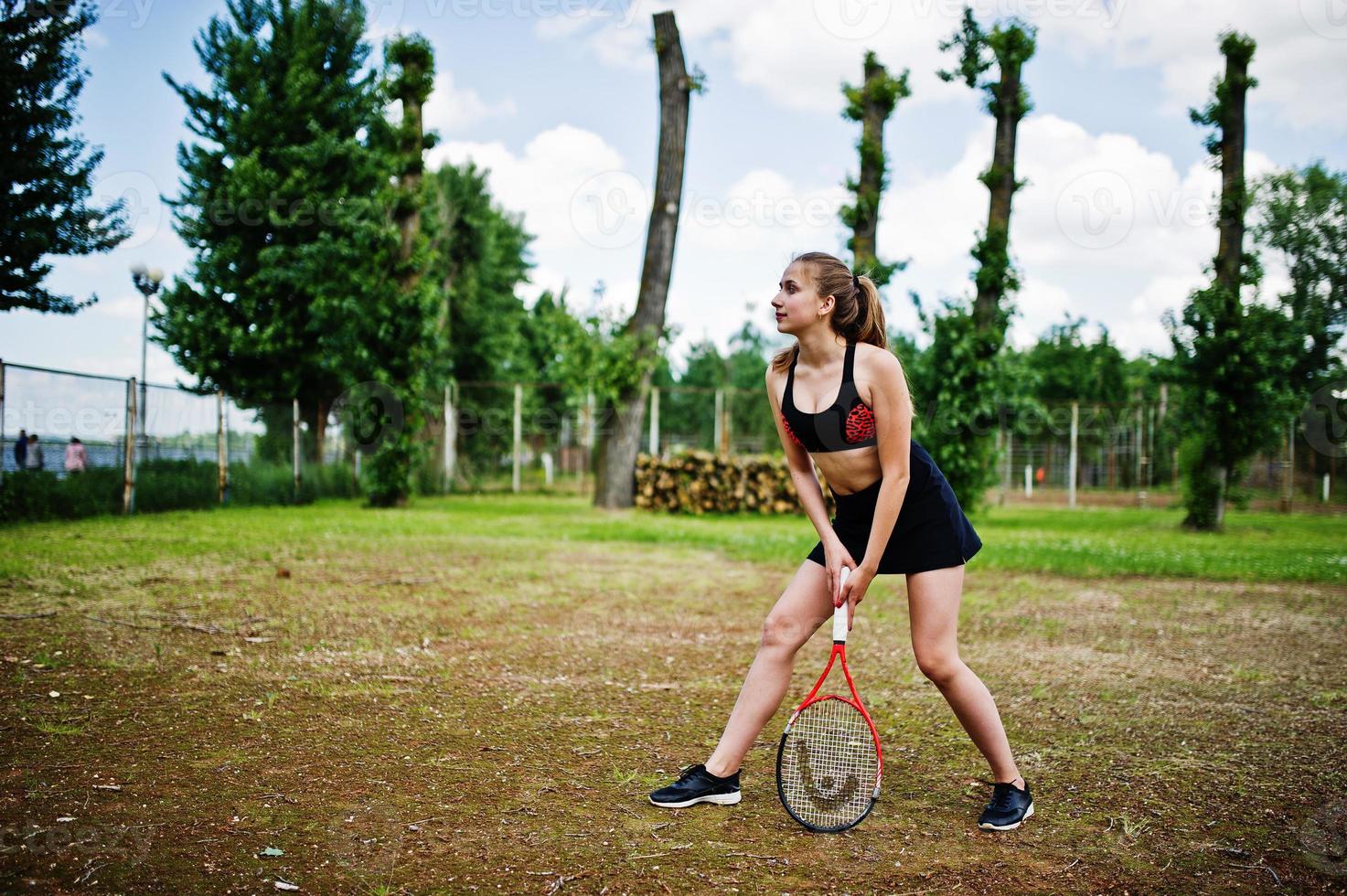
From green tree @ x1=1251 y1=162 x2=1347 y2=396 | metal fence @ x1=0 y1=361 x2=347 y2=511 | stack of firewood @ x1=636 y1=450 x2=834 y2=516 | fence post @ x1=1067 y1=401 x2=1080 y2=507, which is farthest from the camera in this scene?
green tree @ x1=1251 y1=162 x2=1347 y2=396

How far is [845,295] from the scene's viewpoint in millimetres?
3715

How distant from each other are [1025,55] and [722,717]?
19.3m

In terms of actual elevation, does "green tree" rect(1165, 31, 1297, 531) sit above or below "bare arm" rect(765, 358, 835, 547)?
above

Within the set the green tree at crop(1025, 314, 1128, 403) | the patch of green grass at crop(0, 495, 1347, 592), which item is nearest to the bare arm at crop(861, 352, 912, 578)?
the patch of green grass at crop(0, 495, 1347, 592)

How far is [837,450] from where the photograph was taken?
368 cm

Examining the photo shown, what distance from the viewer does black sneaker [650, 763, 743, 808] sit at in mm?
3783

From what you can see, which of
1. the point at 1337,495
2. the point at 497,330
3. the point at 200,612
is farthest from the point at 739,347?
the point at 200,612

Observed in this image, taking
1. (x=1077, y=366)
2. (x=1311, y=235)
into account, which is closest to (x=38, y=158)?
(x=1077, y=366)

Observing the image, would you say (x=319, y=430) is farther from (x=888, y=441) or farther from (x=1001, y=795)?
(x=1001, y=795)

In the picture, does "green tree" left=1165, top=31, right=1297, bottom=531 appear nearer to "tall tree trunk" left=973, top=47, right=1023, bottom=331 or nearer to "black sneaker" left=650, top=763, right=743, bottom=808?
"tall tree trunk" left=973, top=47, right=1023, bottom=331

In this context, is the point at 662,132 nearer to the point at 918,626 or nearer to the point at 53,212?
the point at 53,212

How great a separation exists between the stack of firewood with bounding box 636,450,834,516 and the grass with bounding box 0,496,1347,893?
11.1m

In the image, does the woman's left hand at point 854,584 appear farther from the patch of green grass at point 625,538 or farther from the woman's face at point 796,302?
the patch of green grass at point 625,538

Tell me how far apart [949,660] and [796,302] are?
145 centimetres
